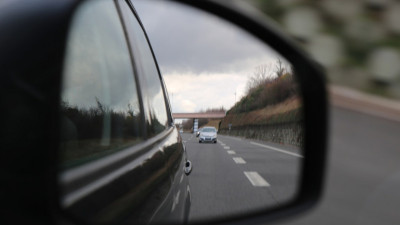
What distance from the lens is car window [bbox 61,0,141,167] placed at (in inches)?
53.1

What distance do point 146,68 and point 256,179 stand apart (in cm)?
530

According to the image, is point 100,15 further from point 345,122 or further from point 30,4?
point 345,122

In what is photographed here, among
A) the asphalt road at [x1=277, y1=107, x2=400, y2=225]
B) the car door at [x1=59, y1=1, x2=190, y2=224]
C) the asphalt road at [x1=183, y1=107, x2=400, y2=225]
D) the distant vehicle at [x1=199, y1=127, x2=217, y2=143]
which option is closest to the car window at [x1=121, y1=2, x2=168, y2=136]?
the car door at [x1=59, y1=1, x2=190, y2=224]

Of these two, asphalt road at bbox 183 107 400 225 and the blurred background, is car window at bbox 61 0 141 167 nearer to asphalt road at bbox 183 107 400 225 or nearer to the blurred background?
asphalt road at bbox 183 107 400 225

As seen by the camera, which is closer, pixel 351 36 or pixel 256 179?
pixel 256 179

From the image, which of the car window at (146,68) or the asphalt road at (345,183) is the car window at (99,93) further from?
the asphalt road at (345,183)

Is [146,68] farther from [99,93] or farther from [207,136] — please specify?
[207,136]

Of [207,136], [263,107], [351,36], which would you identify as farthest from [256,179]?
[263,107]

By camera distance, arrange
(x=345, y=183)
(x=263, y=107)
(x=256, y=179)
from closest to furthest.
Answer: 1. (x=345, y=183)
2. (x=256, y=179)
3. (x=263, y=107)

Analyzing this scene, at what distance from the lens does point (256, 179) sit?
739 centimetres

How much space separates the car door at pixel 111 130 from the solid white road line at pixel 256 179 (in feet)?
14.7

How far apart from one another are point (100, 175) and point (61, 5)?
429mm

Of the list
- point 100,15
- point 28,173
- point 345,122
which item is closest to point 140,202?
point 28,173

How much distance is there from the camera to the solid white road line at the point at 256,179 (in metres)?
6.65
